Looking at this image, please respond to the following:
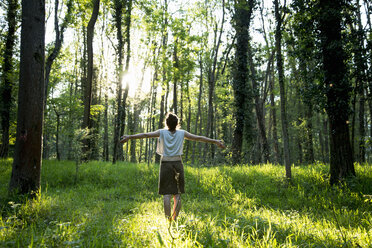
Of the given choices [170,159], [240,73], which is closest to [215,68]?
[240,73]

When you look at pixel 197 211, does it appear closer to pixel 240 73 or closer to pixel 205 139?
pixel 205 139

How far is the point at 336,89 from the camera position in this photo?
752 centimetres

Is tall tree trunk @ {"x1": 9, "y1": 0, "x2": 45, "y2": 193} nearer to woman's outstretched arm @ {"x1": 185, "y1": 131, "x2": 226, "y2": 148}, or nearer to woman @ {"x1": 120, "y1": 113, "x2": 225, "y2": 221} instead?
woman @ {"x1": 120, "y1": 113, "x2": 225, "y2": 221}

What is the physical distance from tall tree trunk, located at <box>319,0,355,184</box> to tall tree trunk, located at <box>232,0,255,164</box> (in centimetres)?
624

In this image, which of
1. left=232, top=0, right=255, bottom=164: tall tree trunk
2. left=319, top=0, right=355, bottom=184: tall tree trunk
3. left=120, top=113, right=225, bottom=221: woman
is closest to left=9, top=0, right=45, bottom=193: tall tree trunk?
left=120, top=113, right=225, bottom=221: woman

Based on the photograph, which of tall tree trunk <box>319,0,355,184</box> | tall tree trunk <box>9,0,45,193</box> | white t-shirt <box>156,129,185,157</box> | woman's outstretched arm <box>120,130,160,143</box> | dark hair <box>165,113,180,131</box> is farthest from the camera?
tall tree trunk <box>319,0,355,184</box>

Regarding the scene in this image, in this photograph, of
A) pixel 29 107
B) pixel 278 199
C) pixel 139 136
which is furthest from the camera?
pixel 278 199

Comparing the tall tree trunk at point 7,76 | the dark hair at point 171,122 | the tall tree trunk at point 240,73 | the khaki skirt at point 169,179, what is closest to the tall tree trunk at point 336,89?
the dark hair at point 171,122

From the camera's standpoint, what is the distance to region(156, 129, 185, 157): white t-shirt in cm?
461

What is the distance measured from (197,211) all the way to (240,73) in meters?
10.3

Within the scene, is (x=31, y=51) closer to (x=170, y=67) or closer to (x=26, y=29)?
(x=26, y=29)

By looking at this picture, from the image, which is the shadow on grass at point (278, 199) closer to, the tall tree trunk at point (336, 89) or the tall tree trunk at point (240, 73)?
the tall tree trunk at point (336, 89)

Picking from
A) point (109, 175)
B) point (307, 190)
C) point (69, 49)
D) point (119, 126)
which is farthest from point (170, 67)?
point (69, 49)

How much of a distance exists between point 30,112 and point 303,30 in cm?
934
